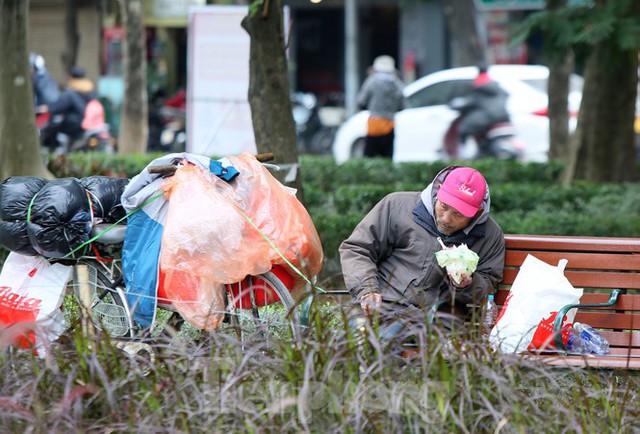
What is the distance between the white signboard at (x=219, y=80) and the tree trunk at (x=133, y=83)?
3059 millimetres

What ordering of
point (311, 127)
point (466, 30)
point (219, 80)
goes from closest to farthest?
point (219, 80), point (311, 127), point (466, 30)

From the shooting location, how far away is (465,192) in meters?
5.27

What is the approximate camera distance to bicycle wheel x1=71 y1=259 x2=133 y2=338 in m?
5.76

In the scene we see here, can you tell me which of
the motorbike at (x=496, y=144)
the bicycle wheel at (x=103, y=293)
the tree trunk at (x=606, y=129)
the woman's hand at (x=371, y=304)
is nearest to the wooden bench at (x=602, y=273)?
the woman's hand at (x=371, y=304)

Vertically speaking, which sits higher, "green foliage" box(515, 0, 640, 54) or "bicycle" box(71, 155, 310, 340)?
"green foliage" box(515, 0, 640, 54)

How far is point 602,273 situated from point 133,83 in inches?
481

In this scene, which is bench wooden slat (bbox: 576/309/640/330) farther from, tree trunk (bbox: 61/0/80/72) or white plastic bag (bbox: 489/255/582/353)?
tree trunk (bbox: 61/0/80/72)

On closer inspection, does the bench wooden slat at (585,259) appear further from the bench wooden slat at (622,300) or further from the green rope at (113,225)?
the green rope at (113,225)

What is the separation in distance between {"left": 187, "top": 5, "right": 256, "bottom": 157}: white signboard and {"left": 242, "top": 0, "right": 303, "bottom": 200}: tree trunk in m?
4.86

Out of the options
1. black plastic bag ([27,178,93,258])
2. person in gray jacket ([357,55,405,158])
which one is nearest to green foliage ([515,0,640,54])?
person in gray jacket ([357,55,405,158])

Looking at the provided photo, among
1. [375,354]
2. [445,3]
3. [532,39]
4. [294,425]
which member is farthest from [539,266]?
[445,3]

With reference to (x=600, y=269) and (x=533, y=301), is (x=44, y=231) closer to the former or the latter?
(x=533, y=301)

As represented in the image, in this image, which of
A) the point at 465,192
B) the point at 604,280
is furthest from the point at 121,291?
the point at 604,280

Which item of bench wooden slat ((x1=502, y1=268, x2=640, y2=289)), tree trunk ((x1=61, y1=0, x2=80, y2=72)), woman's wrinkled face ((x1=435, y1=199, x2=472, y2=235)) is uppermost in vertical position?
tree trunk ((x1=61, y1=0, x2=80, y2=72))
